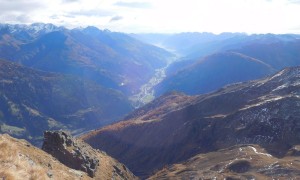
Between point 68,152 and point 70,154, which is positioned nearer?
point 70,154

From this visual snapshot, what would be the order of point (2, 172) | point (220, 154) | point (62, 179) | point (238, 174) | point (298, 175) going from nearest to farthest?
point (2, 172) → point (62, 179) → point (298, 175) → point (238, 174) → point (220, 154)

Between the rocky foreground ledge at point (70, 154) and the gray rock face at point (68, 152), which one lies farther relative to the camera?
the rocky foreground ledge at point (70, 154)

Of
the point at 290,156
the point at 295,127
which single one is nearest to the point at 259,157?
the point at 290,156

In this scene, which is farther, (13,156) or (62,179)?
(62,179)

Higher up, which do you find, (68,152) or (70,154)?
(68,152)

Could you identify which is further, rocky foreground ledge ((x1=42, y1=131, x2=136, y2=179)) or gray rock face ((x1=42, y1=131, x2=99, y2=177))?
rocky foreground ledge ((x1=42, y1=131, x2=136, y2=179))

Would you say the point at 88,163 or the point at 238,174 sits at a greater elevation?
the point at 88,163

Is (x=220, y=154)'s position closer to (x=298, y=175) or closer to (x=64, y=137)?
(x=298, y=175)

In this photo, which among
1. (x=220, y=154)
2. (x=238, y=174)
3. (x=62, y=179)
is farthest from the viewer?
(x=220, y=154)
